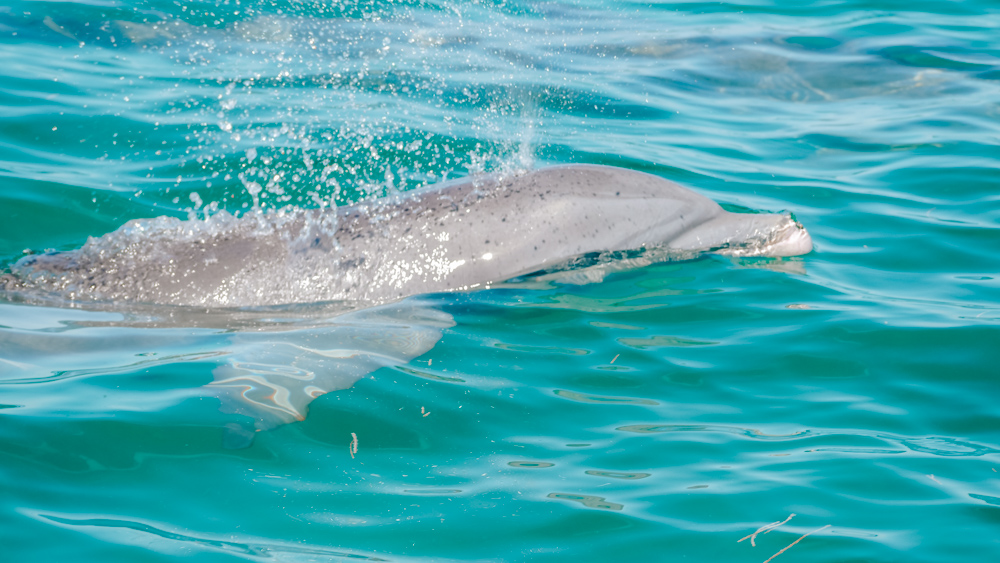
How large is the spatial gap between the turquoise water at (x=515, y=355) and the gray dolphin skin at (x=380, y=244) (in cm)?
17

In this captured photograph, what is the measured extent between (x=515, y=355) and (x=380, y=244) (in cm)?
135

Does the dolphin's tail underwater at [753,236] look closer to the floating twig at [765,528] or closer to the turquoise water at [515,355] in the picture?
the turquoise water at [515,355]

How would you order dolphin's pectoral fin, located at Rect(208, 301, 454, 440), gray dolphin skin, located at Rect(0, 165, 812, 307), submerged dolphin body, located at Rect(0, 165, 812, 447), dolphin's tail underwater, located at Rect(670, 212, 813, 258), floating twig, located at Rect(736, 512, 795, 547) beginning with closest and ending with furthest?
1. floating twig, located at Rect(736, 512, 795, 547)
2. dolphin's pectoral fin, located at Rect(208, 301, 454, 440)
3. submerged dolphin body, located at Rect(0, 165, 812, 447)
4. gray dolphin skin, located at Rect(0, 165, 812, 307)
5. dolphin's tail underwater, located at Rect(670, 212, 813, 258)

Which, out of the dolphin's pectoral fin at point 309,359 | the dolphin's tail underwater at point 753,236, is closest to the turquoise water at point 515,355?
the dolphin's pectoral fin at point 309,359

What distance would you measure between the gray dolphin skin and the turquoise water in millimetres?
175

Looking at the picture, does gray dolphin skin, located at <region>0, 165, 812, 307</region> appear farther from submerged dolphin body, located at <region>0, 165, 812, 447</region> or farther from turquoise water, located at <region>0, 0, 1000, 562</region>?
turquoise water, located at <region>0, 0, 1000, 562</region>

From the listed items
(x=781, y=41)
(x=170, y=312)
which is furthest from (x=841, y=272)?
(x=781, y=41)

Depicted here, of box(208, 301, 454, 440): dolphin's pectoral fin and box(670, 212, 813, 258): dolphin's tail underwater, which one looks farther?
box(670, 212, 813, 258): dolphin's tail underwater

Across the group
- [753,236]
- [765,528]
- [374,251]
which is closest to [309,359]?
[374,251]

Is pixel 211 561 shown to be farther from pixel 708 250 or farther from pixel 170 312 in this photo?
pixel 708 250

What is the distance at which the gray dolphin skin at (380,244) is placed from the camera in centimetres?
577

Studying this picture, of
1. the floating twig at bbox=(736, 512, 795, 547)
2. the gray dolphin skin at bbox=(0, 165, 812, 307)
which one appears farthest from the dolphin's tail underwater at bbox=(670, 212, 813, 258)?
the floating twig at bbox=(736, 512, 795, 547)

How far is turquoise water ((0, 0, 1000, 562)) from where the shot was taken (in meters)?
3.63

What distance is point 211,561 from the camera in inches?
131
